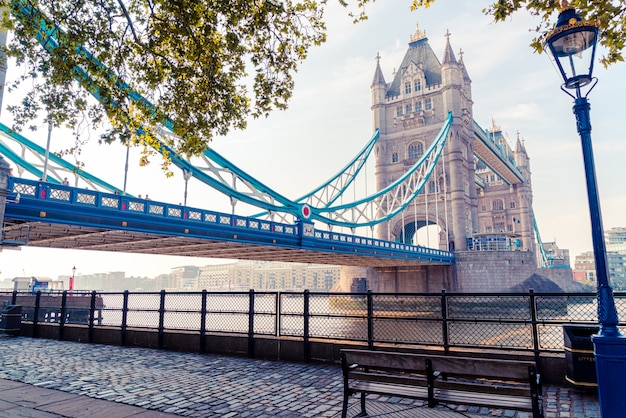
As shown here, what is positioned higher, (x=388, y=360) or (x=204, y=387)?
(x=388, y=360)

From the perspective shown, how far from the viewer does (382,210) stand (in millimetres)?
50375

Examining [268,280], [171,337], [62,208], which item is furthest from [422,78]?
[268,280]

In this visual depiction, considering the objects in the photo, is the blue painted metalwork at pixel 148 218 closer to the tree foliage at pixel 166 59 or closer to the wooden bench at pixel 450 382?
the tree foliage at pixel 166 59

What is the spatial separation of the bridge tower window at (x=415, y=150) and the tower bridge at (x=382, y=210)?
0.13 m

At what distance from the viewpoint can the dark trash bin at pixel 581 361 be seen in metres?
4.95

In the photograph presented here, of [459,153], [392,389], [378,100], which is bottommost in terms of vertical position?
[392,389]

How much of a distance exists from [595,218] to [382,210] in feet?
155

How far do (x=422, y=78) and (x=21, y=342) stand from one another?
53.9 metres

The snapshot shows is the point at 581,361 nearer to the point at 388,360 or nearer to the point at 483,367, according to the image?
the point at 483,367

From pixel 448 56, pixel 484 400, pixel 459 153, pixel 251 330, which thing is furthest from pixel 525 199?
pixel 484 400

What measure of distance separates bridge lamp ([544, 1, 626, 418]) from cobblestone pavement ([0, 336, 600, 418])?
1.19 metres

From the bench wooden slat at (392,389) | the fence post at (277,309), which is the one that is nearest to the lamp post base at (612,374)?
A: the bench wooden slat at (392,389)

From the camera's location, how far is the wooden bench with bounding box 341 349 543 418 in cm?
341

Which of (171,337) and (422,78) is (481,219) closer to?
(422,78)
